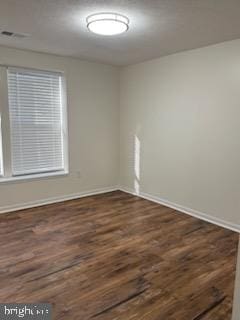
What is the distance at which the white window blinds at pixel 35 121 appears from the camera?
392 cm

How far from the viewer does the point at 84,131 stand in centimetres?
466

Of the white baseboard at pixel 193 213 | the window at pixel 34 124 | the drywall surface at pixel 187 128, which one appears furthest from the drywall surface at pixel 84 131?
the white baseboard at pixel 193 213

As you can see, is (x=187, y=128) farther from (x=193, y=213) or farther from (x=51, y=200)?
(x=51, y=200)

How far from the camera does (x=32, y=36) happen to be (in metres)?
3.13

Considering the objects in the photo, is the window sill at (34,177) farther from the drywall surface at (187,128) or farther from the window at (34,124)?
the drywall surface at (187,128)

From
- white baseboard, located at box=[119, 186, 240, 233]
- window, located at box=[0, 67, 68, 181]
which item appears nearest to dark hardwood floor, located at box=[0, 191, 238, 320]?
white baseboard, located at box=[119, 186, 240, 233]

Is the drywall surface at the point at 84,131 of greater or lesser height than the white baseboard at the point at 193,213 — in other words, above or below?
above

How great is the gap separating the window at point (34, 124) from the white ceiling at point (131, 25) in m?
0.53

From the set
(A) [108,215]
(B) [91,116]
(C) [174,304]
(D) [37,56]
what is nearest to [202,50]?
(B) [91,116]

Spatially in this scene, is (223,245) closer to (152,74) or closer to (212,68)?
(212,68)

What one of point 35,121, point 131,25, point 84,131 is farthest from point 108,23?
point 84,131

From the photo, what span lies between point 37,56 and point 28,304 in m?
3.48

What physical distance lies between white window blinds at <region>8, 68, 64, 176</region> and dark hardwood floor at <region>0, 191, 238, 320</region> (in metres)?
0.89

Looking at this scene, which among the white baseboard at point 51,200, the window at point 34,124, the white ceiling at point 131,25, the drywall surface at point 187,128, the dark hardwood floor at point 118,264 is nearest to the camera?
the dark hardwood floor at point 118,264
